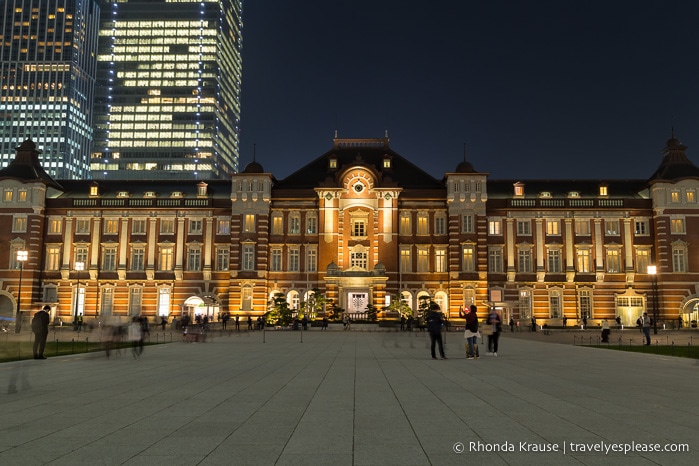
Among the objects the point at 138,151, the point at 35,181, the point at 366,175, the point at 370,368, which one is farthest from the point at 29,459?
the point at 138,151

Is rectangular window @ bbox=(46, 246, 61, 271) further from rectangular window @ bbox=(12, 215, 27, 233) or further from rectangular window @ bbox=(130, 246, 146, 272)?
rectangular window @ bbox=(130, 246, 146, 272)

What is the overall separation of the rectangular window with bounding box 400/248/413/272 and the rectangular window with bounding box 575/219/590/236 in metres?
17.7

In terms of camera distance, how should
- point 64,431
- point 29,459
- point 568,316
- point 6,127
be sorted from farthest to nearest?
point 6,127, point 568,316, point 64,431, point 29,459

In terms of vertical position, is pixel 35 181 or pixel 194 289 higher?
pixel 35 181

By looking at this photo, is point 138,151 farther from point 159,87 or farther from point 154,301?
point 154,301

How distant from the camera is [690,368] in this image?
790 inches

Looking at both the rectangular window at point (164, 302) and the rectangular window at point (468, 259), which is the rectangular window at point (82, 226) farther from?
the rectangular window at point (468, 259)

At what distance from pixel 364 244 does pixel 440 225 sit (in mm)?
8322

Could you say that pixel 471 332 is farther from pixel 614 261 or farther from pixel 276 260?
pixel 614 261

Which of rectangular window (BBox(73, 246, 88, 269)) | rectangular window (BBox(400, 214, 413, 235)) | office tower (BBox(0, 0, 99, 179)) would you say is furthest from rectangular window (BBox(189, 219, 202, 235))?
office tower (BBox(0, 0, 99, 179))

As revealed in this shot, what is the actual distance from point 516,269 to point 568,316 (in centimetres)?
704

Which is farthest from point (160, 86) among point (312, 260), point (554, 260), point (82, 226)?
point (554, 260)

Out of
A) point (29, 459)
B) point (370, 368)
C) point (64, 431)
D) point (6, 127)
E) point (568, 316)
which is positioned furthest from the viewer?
point (6, 127)

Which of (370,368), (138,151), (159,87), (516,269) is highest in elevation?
(159,87)
